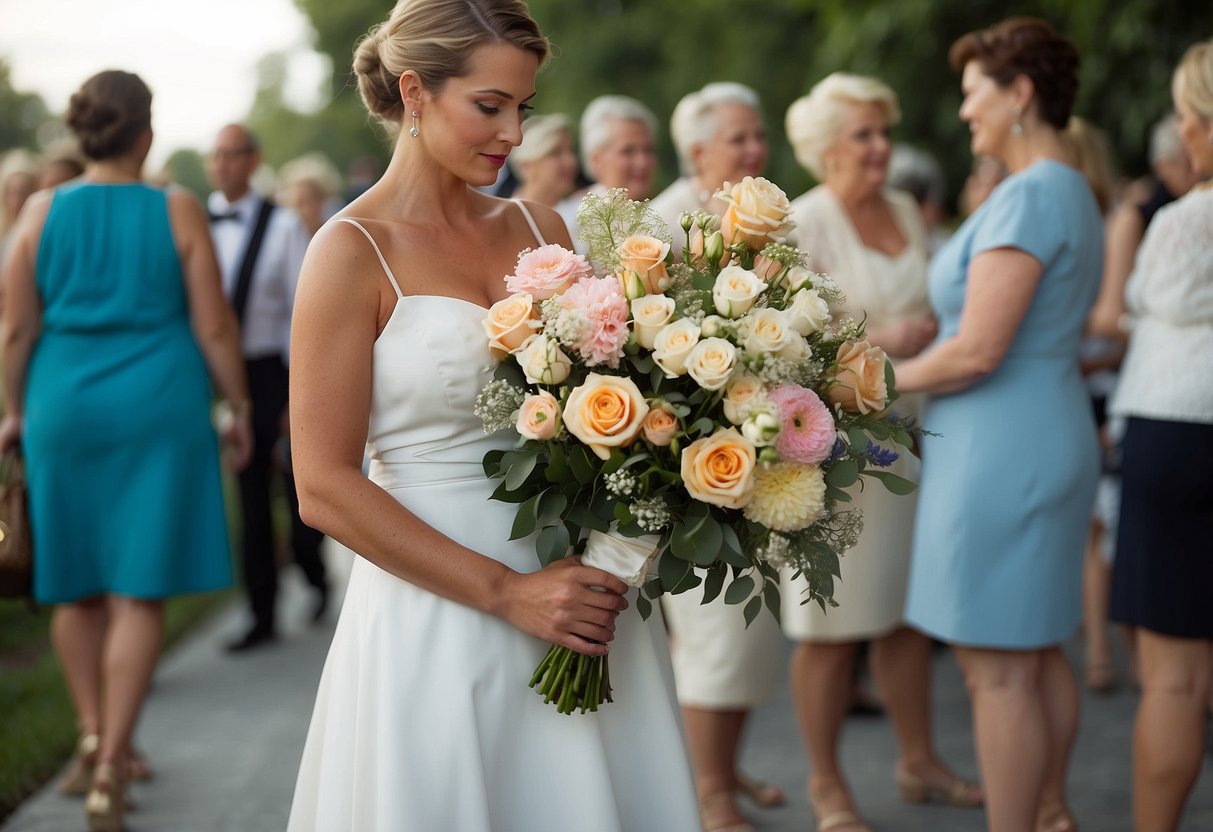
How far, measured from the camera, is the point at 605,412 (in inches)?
95.3

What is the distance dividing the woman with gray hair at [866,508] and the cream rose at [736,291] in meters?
1.96

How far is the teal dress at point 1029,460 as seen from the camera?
12.8ft

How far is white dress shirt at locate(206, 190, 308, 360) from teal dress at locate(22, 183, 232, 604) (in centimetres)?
245

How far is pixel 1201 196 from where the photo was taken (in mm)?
3984

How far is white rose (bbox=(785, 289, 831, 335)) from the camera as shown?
8.36ft

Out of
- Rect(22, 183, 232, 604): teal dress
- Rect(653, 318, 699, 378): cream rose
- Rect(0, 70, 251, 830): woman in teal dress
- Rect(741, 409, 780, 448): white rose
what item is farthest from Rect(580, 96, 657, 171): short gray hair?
Rect(741, 409, 780, 448): white rose

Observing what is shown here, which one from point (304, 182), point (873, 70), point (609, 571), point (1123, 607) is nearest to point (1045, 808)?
point (1123, 607)

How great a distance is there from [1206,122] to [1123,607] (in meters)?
1.44

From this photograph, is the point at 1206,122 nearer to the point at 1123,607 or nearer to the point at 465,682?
the point at 1123,607

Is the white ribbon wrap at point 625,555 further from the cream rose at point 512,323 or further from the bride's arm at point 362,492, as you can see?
the cream rose at point 512,323

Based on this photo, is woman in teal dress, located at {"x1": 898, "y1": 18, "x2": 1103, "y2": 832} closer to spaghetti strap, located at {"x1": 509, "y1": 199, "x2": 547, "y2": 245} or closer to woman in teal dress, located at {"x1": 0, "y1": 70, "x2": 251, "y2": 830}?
spaghetti strap, located at {"x1": 509, "y1": 199, "x2": 547, "y2": 245}

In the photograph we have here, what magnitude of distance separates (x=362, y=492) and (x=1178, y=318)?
2.58 m

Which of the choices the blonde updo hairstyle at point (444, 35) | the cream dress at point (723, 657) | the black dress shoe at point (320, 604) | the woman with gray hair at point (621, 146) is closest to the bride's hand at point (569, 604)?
the blonde updo hairstyle at point (444, 35)

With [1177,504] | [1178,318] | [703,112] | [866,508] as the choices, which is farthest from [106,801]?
[1178,318]
